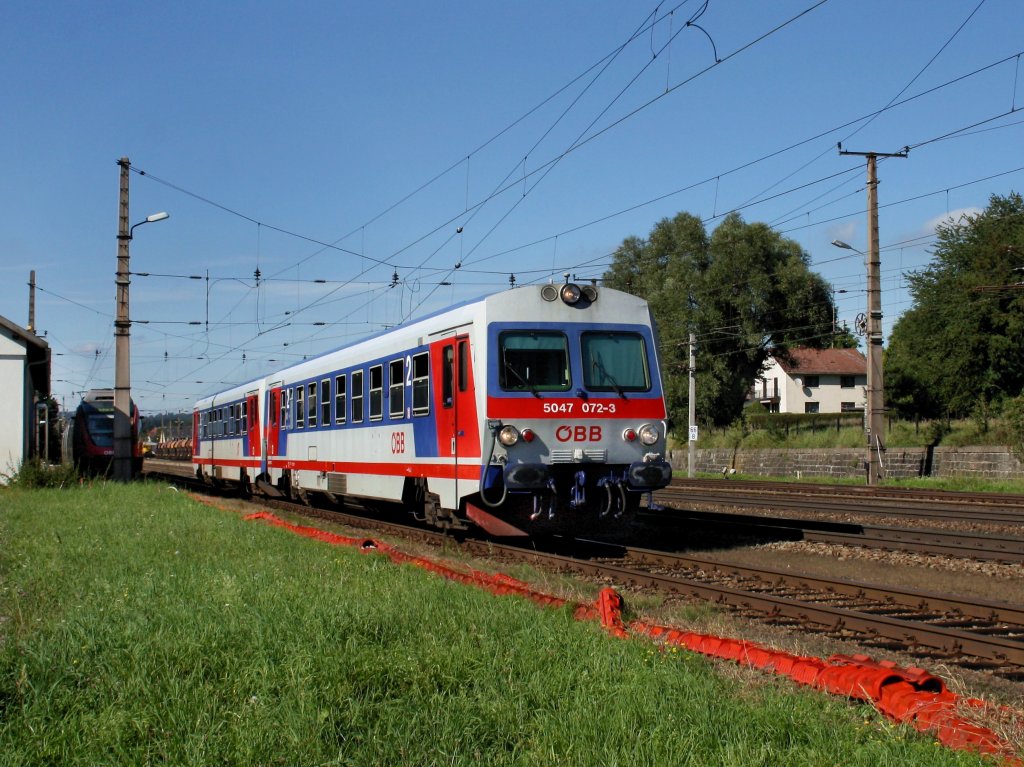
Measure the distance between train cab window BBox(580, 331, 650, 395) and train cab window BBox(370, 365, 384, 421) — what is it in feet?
14.0

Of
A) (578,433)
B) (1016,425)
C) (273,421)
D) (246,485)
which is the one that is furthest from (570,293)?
(1016,425)

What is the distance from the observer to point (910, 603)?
30.8 ft

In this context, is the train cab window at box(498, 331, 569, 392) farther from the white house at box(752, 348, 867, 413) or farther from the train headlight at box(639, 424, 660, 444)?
the white house at box(752, 348, 867, 413)

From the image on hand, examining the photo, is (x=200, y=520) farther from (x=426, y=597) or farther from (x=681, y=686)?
(x=681, y=686)

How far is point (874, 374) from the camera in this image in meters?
31.0

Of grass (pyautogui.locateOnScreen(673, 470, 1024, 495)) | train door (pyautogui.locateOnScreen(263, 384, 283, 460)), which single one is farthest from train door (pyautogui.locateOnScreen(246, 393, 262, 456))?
grass (pyautogui.locateOnScreen(673, 470, 1024, 495))

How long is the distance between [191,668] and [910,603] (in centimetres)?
646

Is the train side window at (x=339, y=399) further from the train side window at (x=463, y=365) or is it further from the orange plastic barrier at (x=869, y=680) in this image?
the orange plastic barrier at (x=869, y=680)

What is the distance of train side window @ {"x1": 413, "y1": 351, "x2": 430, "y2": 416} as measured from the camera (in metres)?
14.3

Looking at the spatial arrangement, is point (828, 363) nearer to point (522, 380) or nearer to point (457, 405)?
point (457, 405)

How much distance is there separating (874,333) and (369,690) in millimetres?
28288

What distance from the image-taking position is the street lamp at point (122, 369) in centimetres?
2662

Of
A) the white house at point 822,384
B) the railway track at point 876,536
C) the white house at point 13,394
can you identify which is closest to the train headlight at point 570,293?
the railway track at point 876,536

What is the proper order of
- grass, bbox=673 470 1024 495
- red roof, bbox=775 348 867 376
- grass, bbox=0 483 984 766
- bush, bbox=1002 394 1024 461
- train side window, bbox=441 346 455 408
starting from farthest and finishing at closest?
red roof, bbox=775 348 867 376 < bush, bbox=1002 394 1024 461 < grass, bbox=673 470 1024 495 < train side window, bbox=441 346 455 408 < grass, bbox=0 483 984 766
